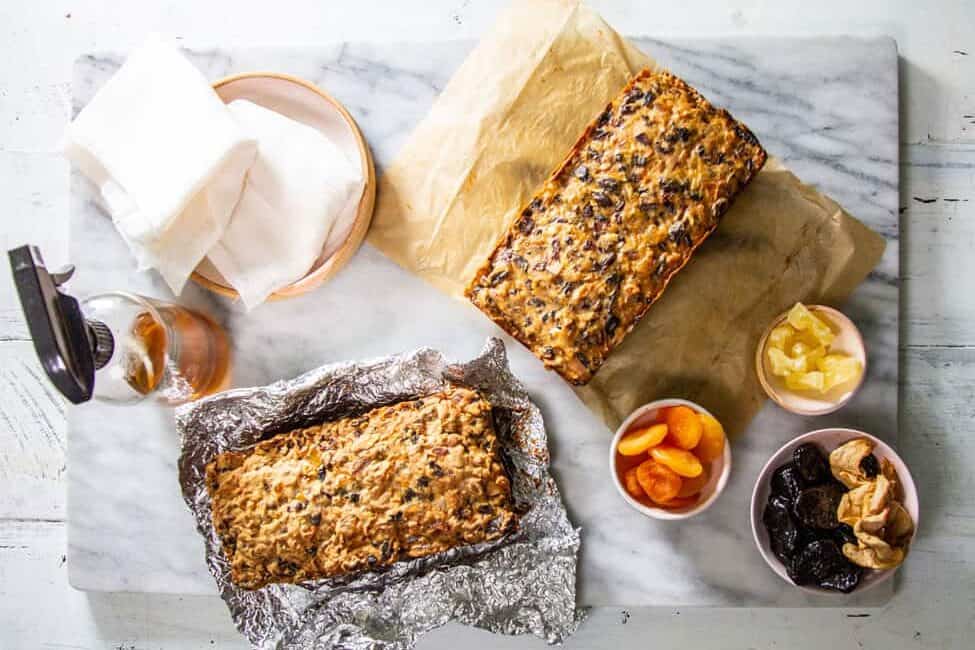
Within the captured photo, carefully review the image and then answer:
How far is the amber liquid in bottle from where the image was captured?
224cm

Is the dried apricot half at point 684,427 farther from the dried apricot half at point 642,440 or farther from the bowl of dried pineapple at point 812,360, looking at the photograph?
the bowl of dried pineapple at point 812,360

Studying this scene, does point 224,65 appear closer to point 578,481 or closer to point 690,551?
point 578,481

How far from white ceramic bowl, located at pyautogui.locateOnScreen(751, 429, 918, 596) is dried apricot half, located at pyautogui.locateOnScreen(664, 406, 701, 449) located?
0.21 m

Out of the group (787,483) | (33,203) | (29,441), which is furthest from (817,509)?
(33,203)

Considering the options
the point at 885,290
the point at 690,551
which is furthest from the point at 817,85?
the point at 690,551

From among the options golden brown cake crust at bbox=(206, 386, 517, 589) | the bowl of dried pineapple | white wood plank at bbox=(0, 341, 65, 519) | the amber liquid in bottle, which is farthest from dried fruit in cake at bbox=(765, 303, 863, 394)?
white wood plank at bbox=(0, 341, 65, 519)

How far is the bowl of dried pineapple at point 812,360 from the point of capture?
2.21 m

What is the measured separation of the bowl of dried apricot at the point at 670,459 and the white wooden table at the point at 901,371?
0.40m

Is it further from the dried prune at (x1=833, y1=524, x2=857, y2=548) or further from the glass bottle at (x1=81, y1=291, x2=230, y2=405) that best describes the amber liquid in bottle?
the dried prune at (x1=833, y1=524, x2=857, y2=548)

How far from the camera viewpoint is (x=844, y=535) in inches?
86.4

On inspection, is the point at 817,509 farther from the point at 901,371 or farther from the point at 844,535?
the point at 901,371

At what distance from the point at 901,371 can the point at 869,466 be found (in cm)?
38

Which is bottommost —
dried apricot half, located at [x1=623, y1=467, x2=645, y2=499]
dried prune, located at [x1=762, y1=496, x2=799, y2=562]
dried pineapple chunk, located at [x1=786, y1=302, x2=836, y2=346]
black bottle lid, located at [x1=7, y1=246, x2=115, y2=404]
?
dried prune, located at [x1=762, y1=496, x2=799, y2=562]

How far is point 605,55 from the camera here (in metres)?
2.32
